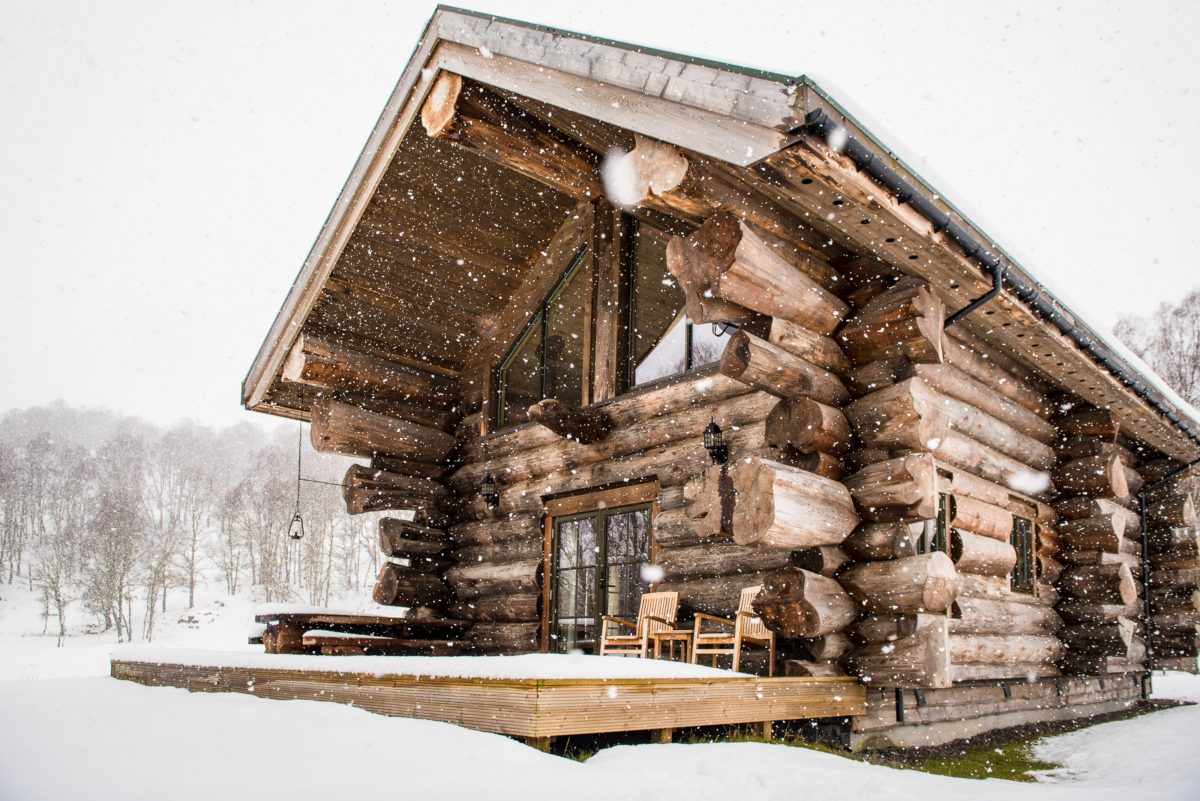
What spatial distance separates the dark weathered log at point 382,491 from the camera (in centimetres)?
1016

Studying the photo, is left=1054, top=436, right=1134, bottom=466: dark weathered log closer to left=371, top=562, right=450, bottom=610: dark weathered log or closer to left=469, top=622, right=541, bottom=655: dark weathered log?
left=469, top=622, right=541, bottom=655: dark weathered log

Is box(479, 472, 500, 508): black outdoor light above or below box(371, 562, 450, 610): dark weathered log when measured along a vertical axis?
above

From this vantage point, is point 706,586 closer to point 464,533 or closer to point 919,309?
point 919,309

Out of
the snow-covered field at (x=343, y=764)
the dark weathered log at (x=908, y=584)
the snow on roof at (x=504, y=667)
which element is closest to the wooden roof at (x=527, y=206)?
the dark weathered log at (x=908, y=584)

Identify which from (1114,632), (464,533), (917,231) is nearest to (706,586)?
(917,231)

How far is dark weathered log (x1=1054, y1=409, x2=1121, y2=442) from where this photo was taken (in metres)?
9.65

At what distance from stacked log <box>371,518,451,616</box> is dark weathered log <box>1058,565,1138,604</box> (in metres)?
7.04

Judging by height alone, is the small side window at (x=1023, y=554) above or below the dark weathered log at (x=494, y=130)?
below

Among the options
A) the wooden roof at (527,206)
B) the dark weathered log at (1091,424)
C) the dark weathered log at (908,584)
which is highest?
the wooden roof at (527,206)

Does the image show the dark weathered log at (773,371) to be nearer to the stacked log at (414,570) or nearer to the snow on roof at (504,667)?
the snow on roof at (504,667)

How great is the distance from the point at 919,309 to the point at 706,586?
9.39 ft

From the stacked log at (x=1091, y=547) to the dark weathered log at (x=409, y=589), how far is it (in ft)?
22.8

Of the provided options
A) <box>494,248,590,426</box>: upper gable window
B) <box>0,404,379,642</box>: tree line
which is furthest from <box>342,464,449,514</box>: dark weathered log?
<box>0,404,379,642</box>: tree line

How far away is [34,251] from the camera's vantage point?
11512 cm
